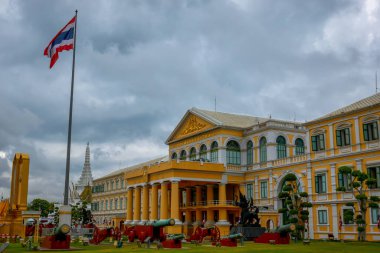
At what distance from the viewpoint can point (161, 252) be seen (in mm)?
24875

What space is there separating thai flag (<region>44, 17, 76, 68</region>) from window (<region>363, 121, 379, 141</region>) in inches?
999

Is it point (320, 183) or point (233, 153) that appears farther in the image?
point (233, 153)

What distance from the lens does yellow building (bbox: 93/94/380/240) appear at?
3984cm

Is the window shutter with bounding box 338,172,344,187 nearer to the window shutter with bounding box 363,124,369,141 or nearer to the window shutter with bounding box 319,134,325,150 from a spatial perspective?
the window shutter with bounding box 319,134,325,150

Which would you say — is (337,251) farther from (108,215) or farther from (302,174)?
(108,215)

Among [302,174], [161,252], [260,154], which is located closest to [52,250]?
[161,252]

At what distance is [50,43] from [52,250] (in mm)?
13989

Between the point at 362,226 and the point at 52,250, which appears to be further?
the point at 362,226

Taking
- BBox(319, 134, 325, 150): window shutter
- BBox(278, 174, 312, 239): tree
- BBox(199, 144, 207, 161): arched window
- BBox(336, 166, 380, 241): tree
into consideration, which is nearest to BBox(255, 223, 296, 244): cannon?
BBox(278, 174, 312, 239): tree

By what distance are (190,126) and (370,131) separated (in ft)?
88.6

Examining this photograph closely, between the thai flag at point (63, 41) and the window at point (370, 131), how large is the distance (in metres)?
25.4

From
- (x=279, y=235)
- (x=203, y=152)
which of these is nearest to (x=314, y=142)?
(x=279, y=235)

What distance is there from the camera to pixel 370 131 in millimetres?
38719

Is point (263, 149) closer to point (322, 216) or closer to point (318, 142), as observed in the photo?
point (318, 142)
